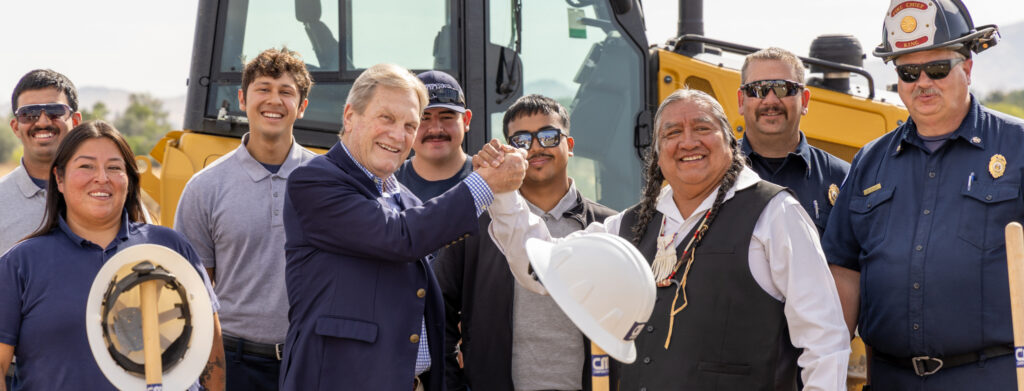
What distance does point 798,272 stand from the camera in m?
3.15

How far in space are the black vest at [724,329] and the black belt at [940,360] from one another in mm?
554

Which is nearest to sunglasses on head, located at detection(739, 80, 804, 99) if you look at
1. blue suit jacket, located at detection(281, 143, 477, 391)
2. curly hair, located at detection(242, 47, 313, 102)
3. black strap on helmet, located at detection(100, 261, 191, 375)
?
blue suit jacket, located at detection(281, 143, 477, 391)

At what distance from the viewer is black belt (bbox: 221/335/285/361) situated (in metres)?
4.17

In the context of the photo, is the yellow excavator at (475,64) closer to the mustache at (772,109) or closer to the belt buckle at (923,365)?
the mustache at (772,109)

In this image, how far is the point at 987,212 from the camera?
11.4ft

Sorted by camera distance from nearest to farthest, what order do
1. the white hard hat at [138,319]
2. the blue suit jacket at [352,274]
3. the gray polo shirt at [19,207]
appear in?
the white hard hat at [138,319]
the blue suit jacket at [352,274]
the gray polo shirt at [19,207]

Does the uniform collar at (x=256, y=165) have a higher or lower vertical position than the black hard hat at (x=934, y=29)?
lower

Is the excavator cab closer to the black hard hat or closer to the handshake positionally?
the handshake

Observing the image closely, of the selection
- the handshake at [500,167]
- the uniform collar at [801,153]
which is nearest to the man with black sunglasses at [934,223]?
the uniform collar at [801,153]

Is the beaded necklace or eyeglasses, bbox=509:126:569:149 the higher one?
eyeglasses, bbox=509:126:569:149

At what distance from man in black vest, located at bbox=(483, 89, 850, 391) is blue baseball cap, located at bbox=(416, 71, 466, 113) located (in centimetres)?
99

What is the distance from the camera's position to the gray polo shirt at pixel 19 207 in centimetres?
427

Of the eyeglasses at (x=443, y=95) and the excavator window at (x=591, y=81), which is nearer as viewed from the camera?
the eyeglasses at (x=443, y=95)

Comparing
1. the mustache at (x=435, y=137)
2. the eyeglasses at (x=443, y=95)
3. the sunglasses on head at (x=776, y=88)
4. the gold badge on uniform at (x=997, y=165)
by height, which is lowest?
the gold badge on uniform at (x=997, y=165)
